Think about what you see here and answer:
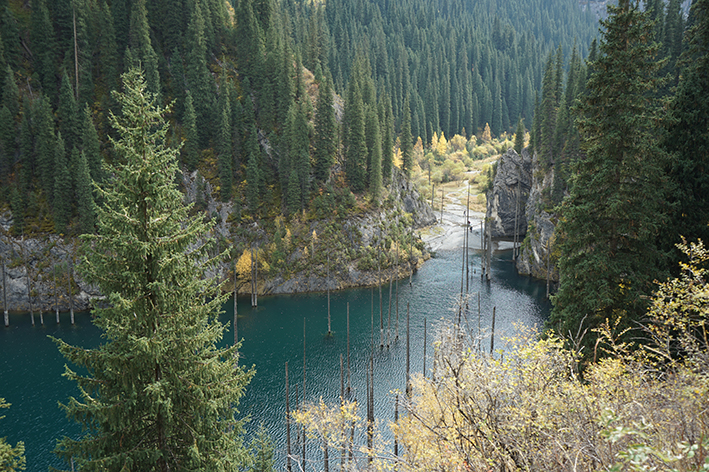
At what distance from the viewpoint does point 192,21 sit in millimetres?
93438

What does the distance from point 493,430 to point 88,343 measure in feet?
207

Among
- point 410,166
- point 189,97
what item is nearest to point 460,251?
point 410,166

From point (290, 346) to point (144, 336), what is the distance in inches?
1763

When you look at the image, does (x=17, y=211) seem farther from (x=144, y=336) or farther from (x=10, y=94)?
(x=144, y=336)

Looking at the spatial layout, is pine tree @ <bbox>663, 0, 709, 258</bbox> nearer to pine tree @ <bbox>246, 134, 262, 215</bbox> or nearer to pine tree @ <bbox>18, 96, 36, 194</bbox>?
pine tree @ <bbox>246, 134, 262, 215</bbox>

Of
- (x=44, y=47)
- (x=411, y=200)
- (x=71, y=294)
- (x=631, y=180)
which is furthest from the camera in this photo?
(x=411, y=200)

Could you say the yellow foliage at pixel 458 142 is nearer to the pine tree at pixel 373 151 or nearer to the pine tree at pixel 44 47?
the pine tree at pixel 373 151

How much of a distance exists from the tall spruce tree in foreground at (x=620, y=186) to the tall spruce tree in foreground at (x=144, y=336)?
18.4 m

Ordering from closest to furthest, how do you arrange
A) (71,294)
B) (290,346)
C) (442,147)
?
(290,346) < (71,294) < (442,147)

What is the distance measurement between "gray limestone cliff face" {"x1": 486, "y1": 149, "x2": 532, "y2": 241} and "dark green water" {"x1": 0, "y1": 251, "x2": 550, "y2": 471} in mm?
27280

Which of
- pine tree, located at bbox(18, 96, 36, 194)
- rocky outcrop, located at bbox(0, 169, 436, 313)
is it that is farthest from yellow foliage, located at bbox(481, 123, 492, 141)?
pine tree, located at bbox(18, 96, 36, 194)

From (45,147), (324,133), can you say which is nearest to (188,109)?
(45,147)

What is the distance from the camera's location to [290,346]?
55.1 meters

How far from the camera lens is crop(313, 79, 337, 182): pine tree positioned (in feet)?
284
